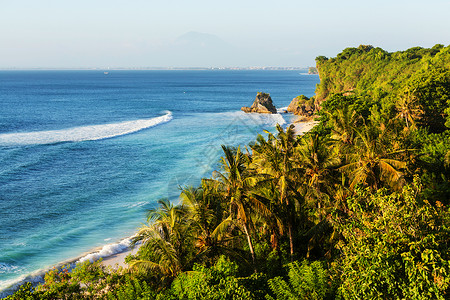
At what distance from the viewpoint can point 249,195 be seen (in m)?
20.0

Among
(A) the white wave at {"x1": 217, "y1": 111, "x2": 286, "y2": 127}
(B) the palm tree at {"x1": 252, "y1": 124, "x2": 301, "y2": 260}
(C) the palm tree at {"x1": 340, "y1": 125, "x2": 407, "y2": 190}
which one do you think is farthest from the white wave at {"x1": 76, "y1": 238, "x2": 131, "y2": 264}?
(A) the white wave at {"x1": 217, "y1": 111, "x2": 286, "y2": 127}

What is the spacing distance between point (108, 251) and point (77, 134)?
50853 mm

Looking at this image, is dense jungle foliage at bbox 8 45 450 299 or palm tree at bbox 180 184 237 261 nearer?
dense jungle foliage at bbox 8 45 450 299

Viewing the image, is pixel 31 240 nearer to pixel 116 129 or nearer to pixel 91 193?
pixel 91 193

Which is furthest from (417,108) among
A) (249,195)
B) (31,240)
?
(31,240)

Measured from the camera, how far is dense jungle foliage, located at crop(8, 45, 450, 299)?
39.0ft

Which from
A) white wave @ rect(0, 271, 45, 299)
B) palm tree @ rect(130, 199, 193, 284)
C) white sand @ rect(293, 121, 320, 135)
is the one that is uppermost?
palm tree @ rect(130, 199, 193, 284)

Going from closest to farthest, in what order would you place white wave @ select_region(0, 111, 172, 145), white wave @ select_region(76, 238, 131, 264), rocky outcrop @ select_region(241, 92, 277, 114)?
white wave @ select_region(76, 238, 131, 264) < white wave @ select_region(0, 111, 172, 145) < rocky outcrop @ select_region(241, 92, 277, 114)

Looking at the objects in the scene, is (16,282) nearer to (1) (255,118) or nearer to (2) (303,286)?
(2) (303,286)

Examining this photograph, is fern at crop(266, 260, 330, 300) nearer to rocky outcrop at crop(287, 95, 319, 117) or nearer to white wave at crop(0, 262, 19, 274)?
white wave at crop(0, 262, 19, 274)

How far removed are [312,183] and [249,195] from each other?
4.97 metres

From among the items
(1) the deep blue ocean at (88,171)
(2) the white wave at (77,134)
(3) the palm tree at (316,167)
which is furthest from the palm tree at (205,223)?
(2) the white wave at (77,134)

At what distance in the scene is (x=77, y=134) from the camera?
76.5 meters

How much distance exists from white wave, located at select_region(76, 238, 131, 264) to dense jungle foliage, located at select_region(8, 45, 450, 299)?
256 centimetres
